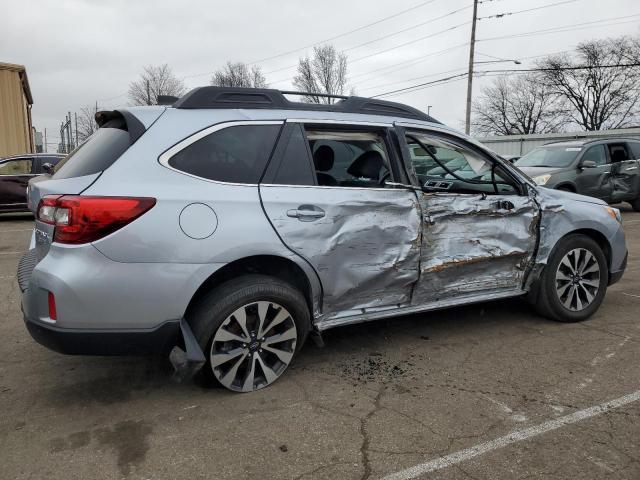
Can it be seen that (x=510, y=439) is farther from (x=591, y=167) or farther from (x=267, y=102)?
(x=591, y=167)

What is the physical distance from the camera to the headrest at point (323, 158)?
3.59 metres

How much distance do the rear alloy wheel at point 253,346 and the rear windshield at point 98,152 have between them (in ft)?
3.74

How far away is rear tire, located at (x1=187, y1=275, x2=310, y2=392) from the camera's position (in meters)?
3.07

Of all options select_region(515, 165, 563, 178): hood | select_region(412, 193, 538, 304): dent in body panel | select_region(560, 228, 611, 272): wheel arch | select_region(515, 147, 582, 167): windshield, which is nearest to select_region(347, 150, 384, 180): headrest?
select_region(412, 193, 538, 304): dent in body panel

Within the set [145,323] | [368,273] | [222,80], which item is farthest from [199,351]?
[222,80]

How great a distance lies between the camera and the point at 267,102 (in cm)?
348

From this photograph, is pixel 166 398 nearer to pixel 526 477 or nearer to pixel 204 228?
pixel 204 228

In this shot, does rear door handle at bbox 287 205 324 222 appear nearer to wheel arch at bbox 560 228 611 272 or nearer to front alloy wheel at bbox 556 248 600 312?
front alloy wheel at bbox 556 248 600 312

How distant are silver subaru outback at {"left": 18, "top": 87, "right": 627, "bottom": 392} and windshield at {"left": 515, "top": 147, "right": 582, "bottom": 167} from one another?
7.74m

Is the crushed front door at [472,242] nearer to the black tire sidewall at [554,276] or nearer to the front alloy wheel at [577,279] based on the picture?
the black tire sidewall at [554,276]

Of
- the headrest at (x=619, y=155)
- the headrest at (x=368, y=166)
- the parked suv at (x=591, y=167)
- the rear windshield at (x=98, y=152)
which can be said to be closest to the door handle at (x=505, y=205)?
the headrest at (x=368, y=166)

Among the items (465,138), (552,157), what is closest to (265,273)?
(465,138)

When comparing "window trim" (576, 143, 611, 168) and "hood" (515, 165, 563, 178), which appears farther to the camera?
"window trim" (576, 143, 611, 168)

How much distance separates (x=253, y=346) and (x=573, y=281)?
2.91 m
